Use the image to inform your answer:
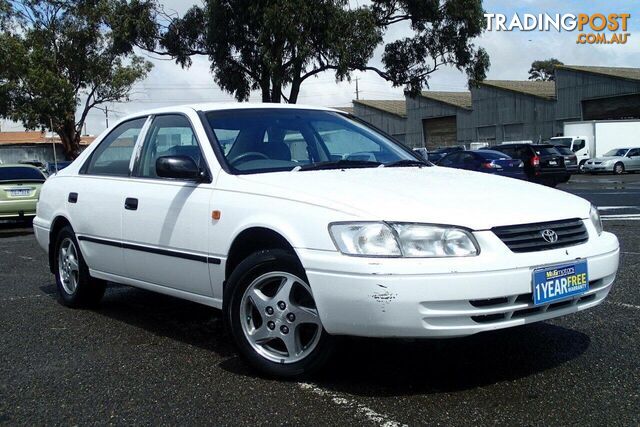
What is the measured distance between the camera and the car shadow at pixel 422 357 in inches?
146

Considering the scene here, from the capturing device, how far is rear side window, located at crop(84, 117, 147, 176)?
5.25 m

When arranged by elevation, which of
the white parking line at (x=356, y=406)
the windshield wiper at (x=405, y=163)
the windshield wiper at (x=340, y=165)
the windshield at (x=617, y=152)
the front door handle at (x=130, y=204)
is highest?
the windshield wiper at (x=340, y=165)

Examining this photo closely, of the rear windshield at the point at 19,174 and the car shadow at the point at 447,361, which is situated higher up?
the rear windshield at the point at 19,174

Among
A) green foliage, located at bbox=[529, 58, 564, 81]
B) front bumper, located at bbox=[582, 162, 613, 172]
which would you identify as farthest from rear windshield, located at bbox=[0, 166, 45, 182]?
green foliage, located at bbox=[529, 58, 564, 81]

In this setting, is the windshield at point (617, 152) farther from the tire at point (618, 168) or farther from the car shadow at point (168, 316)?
the car shadow at point (168, 316)

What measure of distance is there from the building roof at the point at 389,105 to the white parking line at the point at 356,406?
5541 cm

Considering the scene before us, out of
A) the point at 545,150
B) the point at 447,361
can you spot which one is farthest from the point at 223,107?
the point at 545,150

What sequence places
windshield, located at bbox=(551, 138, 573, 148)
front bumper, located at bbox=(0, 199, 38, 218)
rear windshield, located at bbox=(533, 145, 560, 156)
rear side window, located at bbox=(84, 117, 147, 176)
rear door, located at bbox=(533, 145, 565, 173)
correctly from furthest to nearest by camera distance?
windshield, located at bbox=(551, 138, 573, 148) → rear windshield, located at bbox=(533, 145, 560, 156) → rear door, located at bbox=(533, 145, 565, 173) → front bumper, located at bbox=(0, 199, 38, 218) → rear side window, located at bbox=(84, 117, 147, 176)

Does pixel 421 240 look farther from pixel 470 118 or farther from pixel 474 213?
pixel 470 118

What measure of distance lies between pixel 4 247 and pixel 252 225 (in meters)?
8.50

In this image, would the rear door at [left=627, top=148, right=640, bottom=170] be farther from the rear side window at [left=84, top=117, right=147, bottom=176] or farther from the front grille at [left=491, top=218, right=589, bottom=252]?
the front grille at [left=491, top=218, right=589, bottom=252]

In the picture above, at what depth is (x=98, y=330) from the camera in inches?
201

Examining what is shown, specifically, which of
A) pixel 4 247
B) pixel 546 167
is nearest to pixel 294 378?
pixel 4 247

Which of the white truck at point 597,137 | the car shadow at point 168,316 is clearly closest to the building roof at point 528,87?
the white truck at point 597,137
